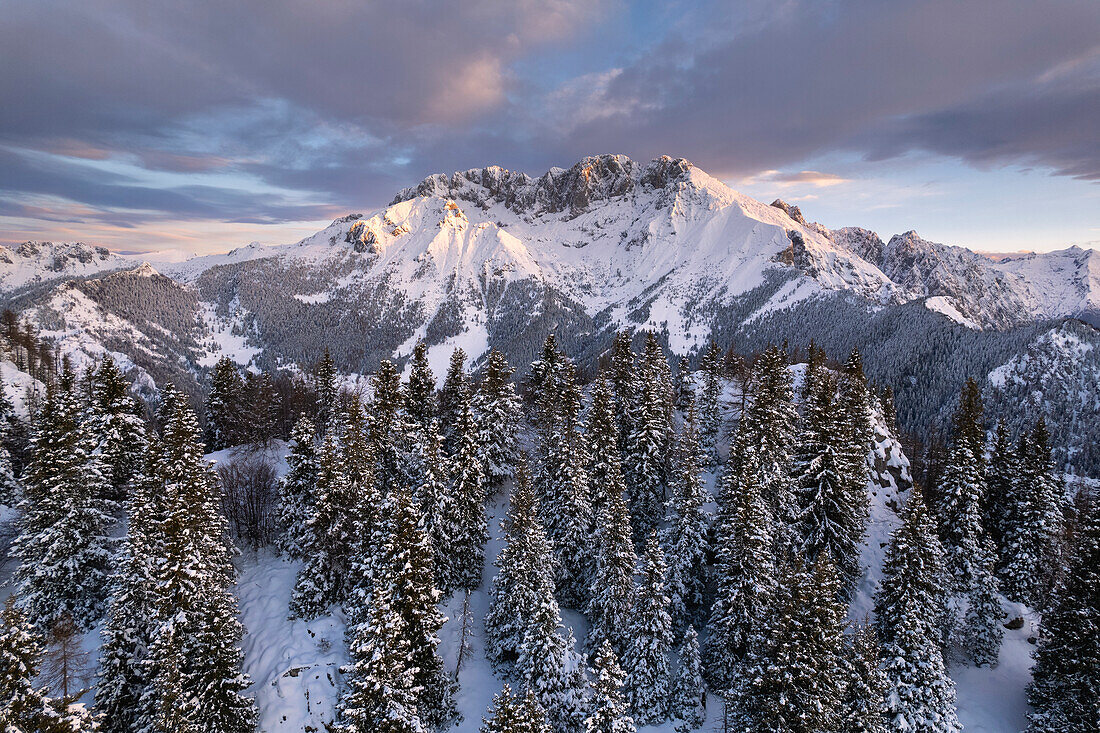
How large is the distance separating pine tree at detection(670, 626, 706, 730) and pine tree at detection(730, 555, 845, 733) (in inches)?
227

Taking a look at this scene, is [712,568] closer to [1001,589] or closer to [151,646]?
[1001,589]

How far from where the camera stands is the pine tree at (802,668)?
22.0 metres

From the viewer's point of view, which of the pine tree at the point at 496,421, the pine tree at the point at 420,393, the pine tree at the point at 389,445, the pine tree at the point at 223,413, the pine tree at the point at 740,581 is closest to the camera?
the pine tree at the point at 740,581

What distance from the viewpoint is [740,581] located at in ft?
99.6

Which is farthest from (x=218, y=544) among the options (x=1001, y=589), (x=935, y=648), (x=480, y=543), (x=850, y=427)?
(x=1001, y=589)

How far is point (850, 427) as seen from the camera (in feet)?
123

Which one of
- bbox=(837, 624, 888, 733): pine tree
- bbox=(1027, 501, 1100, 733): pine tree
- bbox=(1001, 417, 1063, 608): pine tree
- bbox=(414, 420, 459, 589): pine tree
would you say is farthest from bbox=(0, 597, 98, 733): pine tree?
bbox=(1001, 417, 1063, 608): pine tree

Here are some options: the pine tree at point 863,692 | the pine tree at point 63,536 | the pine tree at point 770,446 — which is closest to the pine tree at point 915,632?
the pine tree at point 863,692

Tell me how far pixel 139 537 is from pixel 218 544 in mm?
3768

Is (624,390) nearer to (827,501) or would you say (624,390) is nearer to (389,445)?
(827,501)

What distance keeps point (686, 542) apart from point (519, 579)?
42.9 feet

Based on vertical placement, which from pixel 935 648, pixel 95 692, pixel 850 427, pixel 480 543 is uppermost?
pixel 850 427

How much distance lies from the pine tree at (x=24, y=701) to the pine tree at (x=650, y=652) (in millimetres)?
26096

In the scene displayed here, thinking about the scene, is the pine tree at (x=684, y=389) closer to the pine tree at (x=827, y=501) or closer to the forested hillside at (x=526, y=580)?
the forested hillside at (x=526, y=580)
